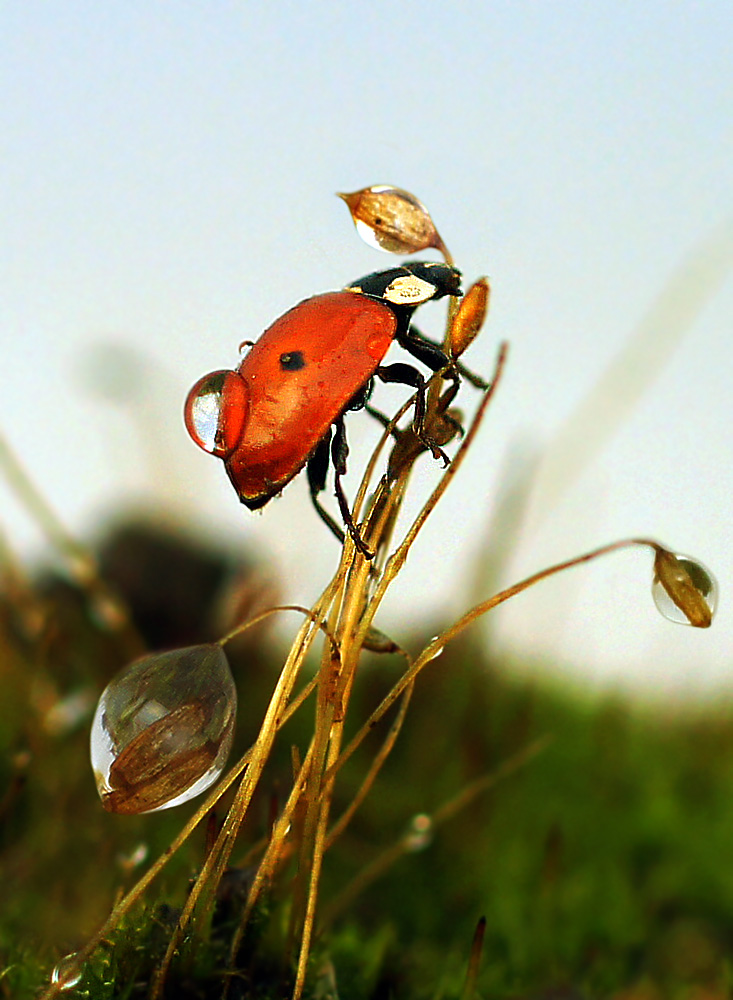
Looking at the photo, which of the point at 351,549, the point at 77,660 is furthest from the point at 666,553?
the point at 77,660

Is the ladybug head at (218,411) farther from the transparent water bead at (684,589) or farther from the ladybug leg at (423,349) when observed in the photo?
the transparent water bead at (684,589)

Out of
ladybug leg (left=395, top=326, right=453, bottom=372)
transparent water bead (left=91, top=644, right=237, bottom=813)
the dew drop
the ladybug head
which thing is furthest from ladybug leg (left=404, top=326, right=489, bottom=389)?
the dew drop

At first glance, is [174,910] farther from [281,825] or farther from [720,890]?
[720,890]

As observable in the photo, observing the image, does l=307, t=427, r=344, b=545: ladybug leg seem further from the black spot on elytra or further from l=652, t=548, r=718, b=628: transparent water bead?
l=652, t=548, r=718, b=628: transparent water bead

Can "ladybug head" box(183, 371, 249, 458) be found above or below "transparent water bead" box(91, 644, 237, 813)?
above

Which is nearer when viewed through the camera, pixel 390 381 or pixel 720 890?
pixel 390 381

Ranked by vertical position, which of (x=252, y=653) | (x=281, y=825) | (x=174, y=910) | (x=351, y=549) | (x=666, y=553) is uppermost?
(x=666, y=553)

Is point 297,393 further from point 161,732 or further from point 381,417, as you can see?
point 161,732

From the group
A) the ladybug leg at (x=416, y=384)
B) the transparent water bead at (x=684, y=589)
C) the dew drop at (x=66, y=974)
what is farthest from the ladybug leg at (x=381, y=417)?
the dew drop at (x=66, y=974)
